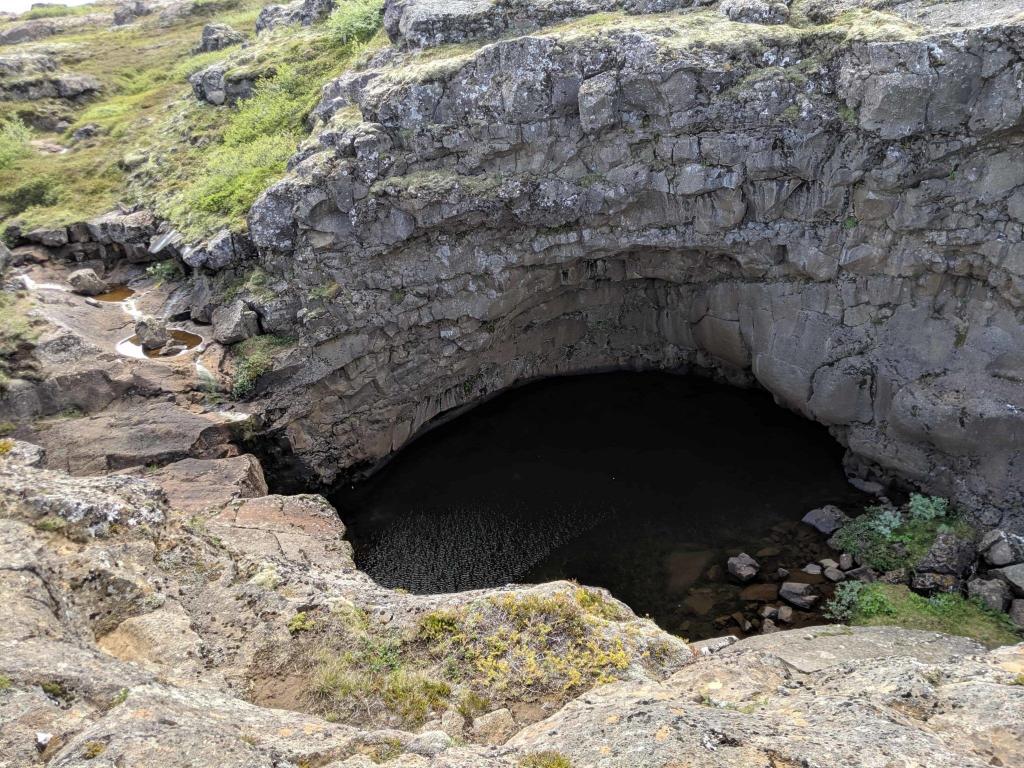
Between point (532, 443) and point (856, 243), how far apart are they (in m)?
14.4

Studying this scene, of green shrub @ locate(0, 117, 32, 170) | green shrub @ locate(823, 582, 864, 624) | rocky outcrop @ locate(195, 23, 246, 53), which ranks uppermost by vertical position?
rocky outcrop @ locate(195, 23, 246, 53)

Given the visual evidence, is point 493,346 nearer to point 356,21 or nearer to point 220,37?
point 356,21

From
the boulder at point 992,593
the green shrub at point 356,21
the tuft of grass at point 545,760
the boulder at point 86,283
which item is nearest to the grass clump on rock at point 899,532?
the boulder at point 992,593

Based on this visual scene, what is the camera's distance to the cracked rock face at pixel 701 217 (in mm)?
20969

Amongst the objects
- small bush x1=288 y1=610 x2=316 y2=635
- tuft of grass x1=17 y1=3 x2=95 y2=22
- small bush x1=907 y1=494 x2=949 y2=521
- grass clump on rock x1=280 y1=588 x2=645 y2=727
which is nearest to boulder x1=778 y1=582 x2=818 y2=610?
small bush x1=907 y1=494 x2=949 y2=521

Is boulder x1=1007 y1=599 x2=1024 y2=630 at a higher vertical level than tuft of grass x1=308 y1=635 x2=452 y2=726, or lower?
lower

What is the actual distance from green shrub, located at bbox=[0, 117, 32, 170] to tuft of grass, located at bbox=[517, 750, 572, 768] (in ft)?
138

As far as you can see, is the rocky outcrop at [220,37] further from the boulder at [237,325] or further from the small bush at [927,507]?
the small bush at [927,507]

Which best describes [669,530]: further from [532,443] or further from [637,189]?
[637,189]

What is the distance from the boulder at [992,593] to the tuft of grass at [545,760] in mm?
17137

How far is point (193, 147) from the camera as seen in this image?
3494cm

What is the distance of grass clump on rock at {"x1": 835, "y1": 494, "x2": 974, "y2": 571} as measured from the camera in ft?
71.1

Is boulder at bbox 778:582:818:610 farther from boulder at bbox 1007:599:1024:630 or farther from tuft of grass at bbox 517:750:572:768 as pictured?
tuft of grass at bbox 517:750:572:768

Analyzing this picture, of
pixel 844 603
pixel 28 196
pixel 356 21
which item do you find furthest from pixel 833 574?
pixel 28 196
